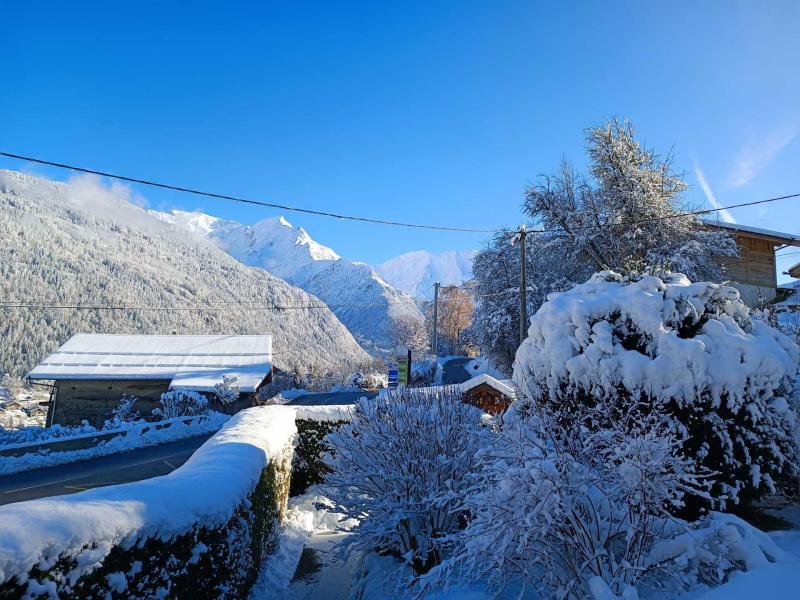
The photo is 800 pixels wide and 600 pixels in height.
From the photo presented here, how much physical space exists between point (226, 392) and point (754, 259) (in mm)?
27186

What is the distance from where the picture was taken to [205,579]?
3822 millimetres

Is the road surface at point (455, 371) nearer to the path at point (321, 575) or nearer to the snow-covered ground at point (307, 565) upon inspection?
the snow-covered ground at point (307, 565)

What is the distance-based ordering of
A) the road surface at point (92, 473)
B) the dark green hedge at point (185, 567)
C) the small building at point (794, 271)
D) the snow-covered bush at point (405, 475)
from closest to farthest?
the dark green hedge at point (185, 567)
the snow-covered bush at point (405, 475)
the road surface at point (92, 473)
the small building at point (794, 271)

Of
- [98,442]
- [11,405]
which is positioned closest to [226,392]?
[98,442]

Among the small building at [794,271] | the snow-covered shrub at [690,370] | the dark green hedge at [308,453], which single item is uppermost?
the small building at [794,271]

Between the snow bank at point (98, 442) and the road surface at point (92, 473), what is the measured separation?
35cm

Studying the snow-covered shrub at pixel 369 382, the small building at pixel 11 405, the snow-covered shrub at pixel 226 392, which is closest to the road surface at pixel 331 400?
the snow-covered shrub at pixel 226 392

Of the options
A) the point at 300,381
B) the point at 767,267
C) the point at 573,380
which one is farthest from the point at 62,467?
the point at 300,381

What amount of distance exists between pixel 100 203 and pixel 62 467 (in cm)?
18820

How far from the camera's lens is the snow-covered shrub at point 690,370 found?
16.1 feet

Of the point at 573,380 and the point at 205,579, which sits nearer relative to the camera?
the point at 205,579

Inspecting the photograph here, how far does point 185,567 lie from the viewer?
349 centimetres

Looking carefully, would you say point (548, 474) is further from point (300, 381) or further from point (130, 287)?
point (130, 287)

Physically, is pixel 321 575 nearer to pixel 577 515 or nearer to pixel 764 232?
pixel 577 515
